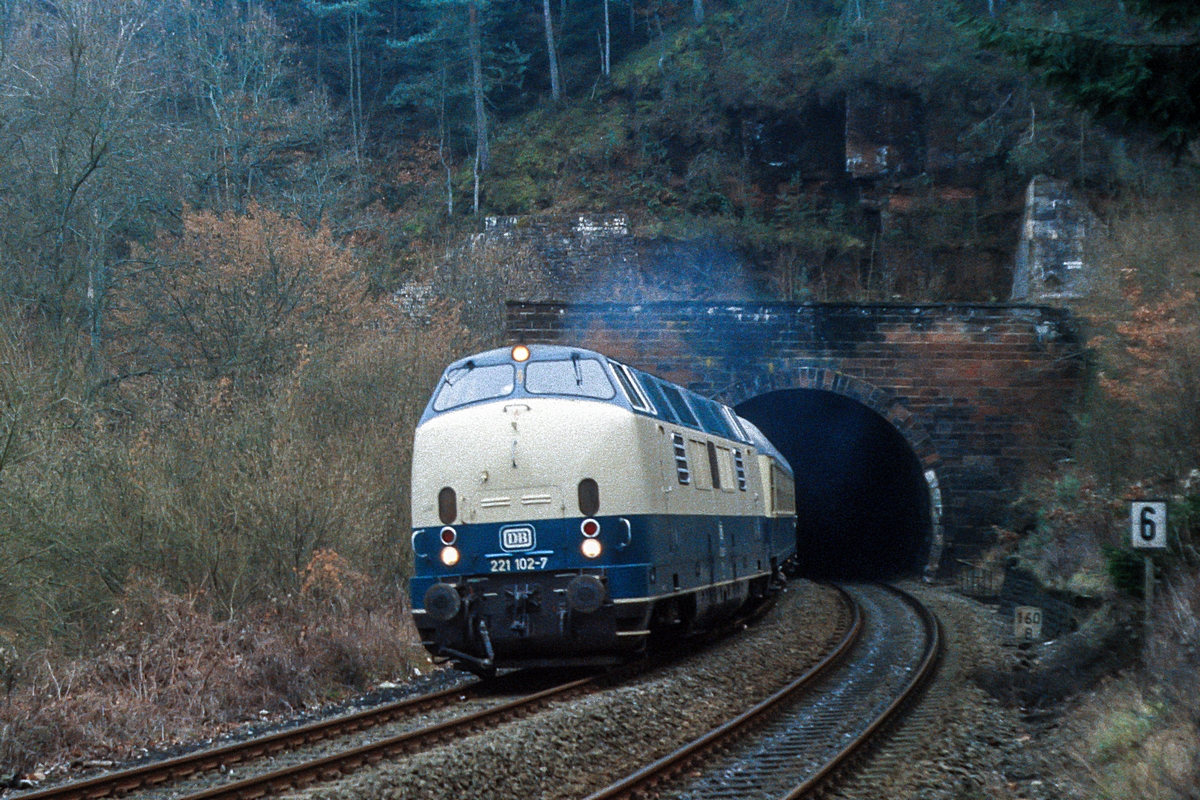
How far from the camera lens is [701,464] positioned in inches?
531

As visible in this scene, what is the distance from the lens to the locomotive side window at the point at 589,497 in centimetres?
1064

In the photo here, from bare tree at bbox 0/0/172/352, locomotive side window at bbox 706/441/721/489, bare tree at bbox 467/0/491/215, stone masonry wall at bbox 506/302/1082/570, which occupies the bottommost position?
locomotive side window at bbox 706/441/721/489

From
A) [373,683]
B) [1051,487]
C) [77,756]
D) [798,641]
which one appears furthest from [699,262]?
A: [77,756]

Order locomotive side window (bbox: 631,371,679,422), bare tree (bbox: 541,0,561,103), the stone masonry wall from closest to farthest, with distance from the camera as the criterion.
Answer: locomotive side window (bbox: 631,371,679,422) → the stone masonry wall → bare tree (bbox: 541,0,561,103)

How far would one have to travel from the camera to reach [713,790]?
7.98 metres

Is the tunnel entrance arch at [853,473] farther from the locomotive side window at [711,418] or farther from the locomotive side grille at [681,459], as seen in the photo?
the locomotive side grille at [681,459]

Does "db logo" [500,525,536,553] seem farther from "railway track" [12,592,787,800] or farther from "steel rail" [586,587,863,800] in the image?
"steel rail" [586,587,863,800]

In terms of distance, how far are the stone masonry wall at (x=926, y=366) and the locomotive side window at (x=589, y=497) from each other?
14051 millimetres

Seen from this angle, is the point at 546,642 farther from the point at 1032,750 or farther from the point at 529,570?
the point at 1032,750

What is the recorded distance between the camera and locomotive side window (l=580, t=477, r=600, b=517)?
34.9 ft

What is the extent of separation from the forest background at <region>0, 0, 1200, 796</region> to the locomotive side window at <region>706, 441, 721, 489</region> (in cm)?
421

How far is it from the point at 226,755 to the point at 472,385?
453 centimetres

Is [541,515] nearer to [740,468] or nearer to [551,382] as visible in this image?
[551,382]

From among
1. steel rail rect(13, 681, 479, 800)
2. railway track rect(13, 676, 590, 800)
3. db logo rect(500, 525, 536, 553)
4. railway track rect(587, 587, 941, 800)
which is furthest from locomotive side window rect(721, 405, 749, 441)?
steel rail rect(13, 681, 479, 800)
